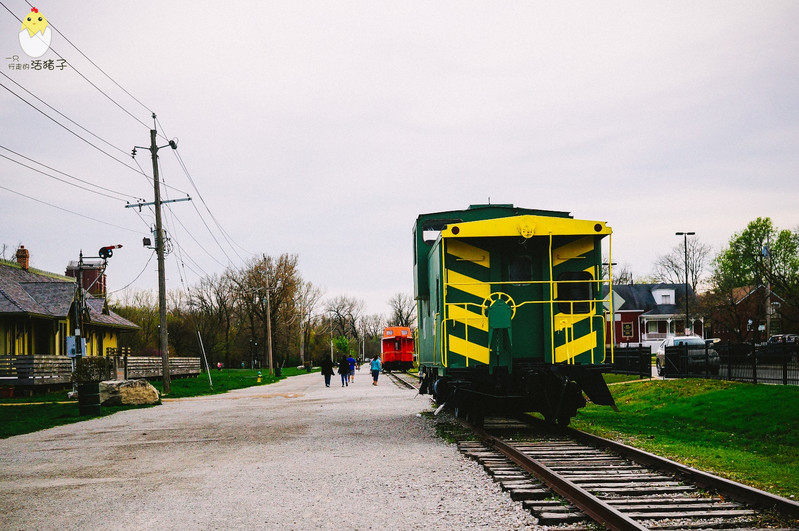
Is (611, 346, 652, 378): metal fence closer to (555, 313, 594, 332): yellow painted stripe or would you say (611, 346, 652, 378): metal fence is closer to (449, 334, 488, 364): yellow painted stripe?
(555, 313, 594, 332): yellow painted stripe

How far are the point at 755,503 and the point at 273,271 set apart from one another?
77.3 metres

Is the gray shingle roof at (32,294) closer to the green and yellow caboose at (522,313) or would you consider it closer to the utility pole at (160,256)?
the utility pole at (160,256)

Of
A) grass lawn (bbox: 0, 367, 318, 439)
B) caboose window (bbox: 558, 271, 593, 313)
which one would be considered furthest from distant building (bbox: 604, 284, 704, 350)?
caboose window (bbox: 558, 271, 593, 313)

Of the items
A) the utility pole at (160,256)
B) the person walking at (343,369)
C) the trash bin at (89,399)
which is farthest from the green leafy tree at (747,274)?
the trash bin at (89,399)

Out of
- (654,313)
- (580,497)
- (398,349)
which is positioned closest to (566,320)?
(580,497)

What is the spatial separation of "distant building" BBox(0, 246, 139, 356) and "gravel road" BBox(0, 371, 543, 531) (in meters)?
17.1

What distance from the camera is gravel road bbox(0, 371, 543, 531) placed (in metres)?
6.93

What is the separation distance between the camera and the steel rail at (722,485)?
6371 millimetres

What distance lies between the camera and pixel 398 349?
202 feet

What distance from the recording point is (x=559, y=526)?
6320mm

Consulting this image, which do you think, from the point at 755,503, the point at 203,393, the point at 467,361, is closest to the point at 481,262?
the point at 467,361

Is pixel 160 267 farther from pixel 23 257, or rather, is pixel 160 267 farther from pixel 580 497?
pixel 580 497

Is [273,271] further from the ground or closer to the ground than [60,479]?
further from the ground

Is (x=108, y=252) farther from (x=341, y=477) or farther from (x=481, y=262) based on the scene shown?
(x=341, y=477)
